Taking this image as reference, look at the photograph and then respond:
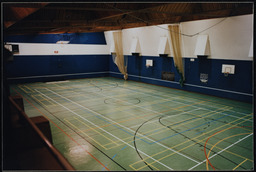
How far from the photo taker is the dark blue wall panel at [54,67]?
16.7 m

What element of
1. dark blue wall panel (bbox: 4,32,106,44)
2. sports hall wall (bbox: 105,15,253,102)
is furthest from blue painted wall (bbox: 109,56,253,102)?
dark blue wall panel (bbox: 4,32,106,44)

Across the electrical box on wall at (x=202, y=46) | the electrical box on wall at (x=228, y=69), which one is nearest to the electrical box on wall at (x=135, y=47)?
the electrical box on wall at (x=202, y=46)

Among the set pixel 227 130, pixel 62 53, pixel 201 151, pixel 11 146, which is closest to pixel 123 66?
pixel 62 53

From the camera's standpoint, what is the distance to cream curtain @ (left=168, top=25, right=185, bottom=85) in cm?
1355

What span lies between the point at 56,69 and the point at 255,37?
58.2 ft

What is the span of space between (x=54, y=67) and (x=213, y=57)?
12694mm

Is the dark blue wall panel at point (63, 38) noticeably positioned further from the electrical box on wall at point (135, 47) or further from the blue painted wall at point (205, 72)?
the blue painted wall at point (205, 72)

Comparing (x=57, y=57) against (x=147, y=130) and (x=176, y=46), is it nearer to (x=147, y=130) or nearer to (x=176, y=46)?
(x=176, y=46)

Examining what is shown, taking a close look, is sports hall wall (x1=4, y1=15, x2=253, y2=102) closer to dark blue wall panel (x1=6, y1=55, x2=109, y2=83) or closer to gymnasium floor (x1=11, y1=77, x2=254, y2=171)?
dark blue wall panel (x1=6, y1=55, x2=109, y2=83)

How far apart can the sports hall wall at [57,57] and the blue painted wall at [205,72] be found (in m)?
4.12

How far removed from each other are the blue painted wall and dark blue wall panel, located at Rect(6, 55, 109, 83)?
4027 millimetres

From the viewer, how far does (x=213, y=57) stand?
12461mm

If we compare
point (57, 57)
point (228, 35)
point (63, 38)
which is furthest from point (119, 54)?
point (228, 35)

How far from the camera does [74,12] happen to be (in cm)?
899
